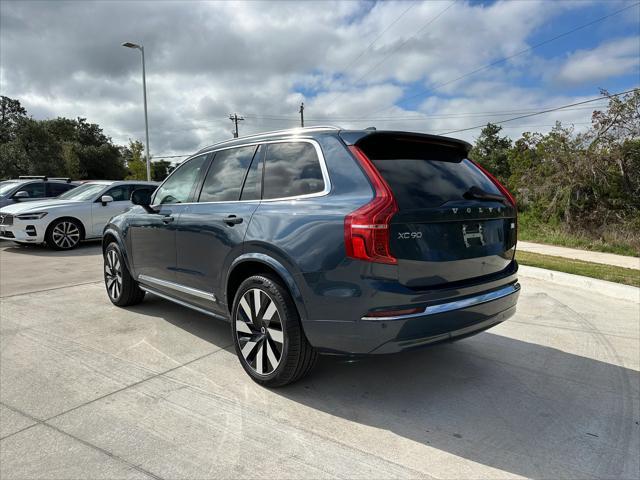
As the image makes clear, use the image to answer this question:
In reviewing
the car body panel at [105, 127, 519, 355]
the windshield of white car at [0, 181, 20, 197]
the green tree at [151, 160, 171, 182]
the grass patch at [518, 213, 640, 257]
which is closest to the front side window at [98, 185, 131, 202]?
the windshield of white car at [0, 181, 20, 197]

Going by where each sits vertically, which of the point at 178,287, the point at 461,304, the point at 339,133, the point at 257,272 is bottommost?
the point at 178,287

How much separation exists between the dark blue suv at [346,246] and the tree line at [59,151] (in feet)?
58.9

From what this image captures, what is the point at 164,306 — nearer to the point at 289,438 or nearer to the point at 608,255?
the point at 289,438

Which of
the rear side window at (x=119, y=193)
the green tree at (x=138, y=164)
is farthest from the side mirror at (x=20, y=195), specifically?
the green tree at (x=138, y=164)

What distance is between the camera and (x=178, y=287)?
Result: 4.12 metres

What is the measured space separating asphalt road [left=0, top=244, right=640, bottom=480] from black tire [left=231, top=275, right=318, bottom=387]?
18 centimetres

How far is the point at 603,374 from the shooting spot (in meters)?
3.56

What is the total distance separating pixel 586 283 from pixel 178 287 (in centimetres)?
605

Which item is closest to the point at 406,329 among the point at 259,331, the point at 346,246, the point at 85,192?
the point at 346,246

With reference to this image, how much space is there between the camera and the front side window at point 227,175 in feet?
12.0

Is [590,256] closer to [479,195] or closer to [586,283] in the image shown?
[586,283]

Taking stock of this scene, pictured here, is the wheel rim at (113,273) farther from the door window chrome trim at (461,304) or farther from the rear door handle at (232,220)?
the door window chrome trim at (461,304)

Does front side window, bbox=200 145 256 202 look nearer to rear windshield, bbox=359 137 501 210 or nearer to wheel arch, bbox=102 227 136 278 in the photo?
rear windshield, bbox=359 137 501 210

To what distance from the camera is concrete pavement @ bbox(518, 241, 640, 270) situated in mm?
9453
